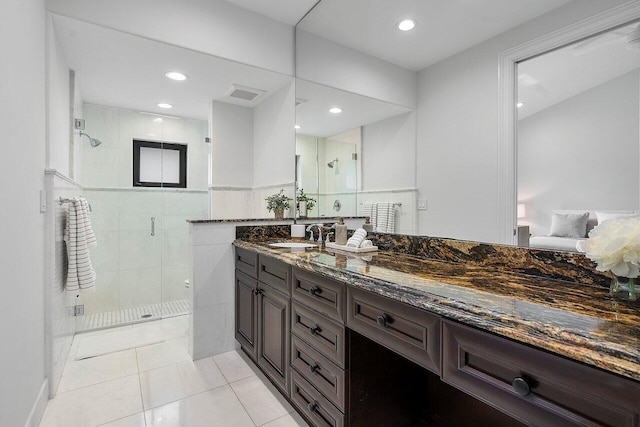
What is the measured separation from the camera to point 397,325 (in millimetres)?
1048

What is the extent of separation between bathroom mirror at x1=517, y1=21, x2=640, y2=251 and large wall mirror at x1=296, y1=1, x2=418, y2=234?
2.03 feet

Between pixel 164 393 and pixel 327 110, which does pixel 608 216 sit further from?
pixel 164 393

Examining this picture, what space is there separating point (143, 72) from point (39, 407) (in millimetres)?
2201

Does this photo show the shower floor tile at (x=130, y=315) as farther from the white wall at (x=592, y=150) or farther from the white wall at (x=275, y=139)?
the white wall at (x=592, y=150)

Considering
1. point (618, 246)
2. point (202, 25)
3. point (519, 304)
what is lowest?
point (519, 304)

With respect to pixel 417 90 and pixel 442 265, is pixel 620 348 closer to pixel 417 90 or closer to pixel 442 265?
pixel 442 265

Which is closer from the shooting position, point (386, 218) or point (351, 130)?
point (386, 218)

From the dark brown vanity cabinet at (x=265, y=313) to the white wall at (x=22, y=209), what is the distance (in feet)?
3.55

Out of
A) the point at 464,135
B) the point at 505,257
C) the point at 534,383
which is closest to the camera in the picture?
the point at 534,383

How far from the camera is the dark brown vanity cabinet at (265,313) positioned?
5.66ft

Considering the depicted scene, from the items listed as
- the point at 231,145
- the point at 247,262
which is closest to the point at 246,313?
the point at 247,262

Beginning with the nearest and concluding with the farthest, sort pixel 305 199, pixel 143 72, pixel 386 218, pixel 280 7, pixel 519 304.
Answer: pixel 519 304 < pixel 386 218 < pixel 280 7 < pixel 143 72 < pixel 305 199

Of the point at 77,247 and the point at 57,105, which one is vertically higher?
the point at 57,105

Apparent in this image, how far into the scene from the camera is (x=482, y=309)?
31.7 inches
